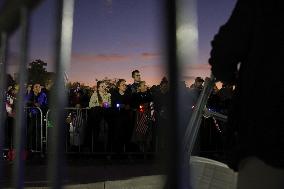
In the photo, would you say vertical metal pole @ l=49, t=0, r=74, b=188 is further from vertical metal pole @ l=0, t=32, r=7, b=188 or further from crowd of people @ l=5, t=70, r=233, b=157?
crowd of people @ l=5, t=70, r=233, b=157

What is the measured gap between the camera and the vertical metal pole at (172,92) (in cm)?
80

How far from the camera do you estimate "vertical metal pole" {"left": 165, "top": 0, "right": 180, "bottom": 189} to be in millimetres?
801

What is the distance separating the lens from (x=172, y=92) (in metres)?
0.81

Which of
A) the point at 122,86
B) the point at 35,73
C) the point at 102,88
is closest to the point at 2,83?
the point at 35,73

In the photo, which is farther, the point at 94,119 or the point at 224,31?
the point at 94,119

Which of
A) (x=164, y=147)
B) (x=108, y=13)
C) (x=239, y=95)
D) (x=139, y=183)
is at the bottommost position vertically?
(x=139, y=183)

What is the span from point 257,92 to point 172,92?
3.38ft

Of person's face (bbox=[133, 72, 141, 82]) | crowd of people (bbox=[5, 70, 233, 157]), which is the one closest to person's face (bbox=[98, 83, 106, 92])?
crowd of people (bbox=[5, 70, 233, 157])

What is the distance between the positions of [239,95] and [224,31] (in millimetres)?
229

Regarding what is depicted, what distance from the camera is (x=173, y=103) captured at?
805mm

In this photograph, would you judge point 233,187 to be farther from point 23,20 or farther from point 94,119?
point 94,119

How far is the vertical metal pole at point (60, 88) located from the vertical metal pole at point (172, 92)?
1.38 ft

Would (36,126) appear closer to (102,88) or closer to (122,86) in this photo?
(102,88)

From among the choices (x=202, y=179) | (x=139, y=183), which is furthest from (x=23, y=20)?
(x=139, y=183)
